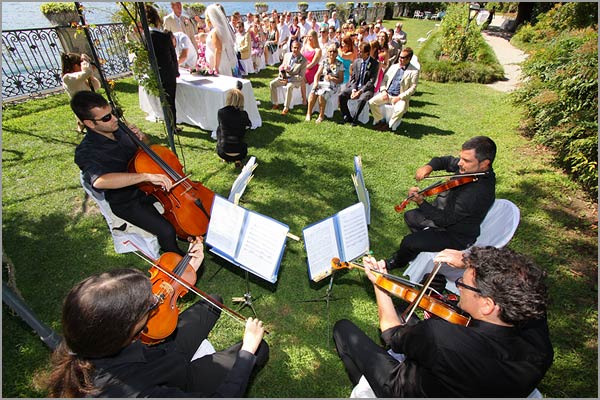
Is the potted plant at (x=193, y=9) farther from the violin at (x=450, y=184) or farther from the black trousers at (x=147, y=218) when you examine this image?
the violin at (x=450, y=184)

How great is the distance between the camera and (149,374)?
4.88 ft

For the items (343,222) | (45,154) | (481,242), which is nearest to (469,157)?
(481,242)

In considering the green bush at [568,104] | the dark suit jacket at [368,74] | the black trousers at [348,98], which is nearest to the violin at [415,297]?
the green bush at [568,104]

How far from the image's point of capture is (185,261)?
2604mm

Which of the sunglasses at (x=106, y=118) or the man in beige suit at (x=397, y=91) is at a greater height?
the sunglasses at (x=106, y=118)

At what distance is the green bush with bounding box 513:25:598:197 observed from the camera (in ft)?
16.4

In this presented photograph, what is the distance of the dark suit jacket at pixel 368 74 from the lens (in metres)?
6.84

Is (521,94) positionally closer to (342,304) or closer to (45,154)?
(342,304)

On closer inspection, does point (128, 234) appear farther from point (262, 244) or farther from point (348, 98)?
point (348, 98)

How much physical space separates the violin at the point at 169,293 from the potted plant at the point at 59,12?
10.0m

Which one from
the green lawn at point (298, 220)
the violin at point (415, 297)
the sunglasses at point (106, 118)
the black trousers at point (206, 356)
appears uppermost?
the sunglasses at point (106, 118)

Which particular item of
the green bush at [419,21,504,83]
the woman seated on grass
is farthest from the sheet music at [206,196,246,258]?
the green bush at [419,21,504,83]

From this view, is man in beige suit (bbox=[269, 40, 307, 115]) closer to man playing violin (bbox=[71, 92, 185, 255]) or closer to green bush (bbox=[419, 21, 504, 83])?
man playing violin (bbox=[71, 92, 185, 255])

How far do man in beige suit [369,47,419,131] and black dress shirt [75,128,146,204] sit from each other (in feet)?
18.1
